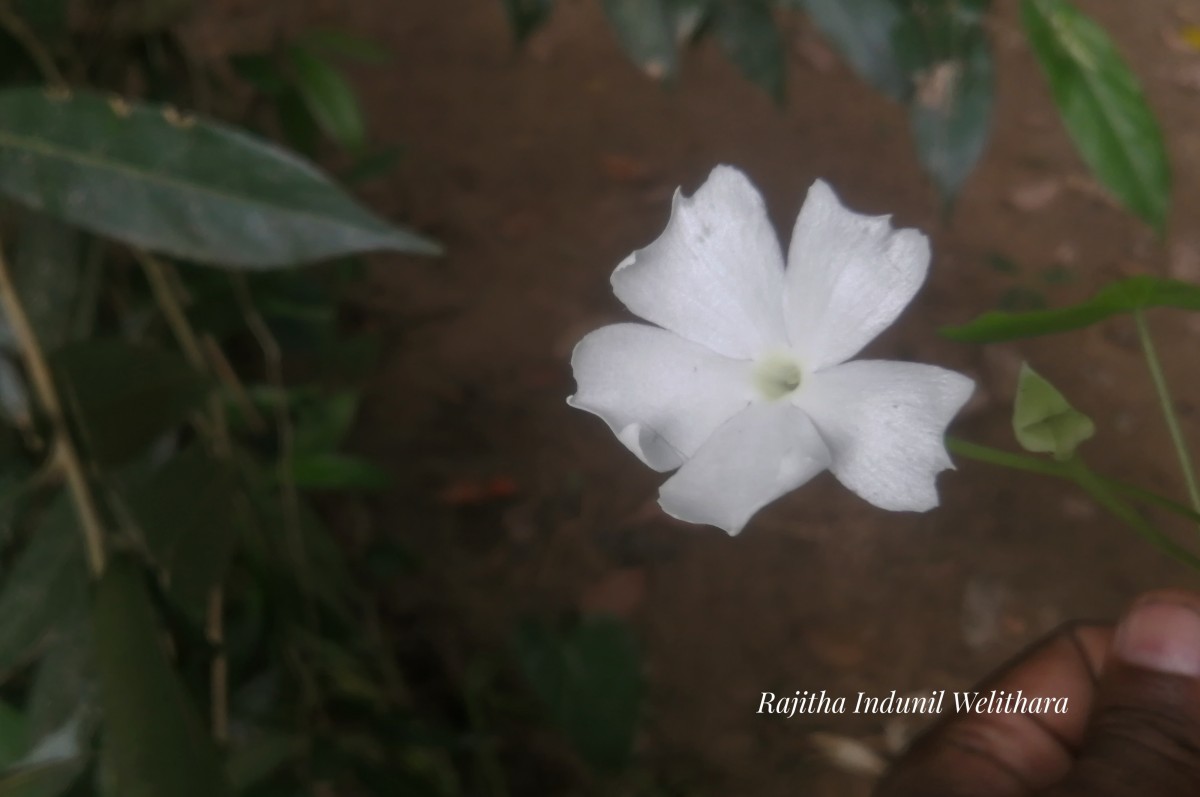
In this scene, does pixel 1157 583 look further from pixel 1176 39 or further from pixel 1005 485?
pixel 1176 39

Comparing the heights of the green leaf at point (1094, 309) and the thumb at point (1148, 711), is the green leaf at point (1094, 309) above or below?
above

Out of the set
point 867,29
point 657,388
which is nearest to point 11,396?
point 657,388

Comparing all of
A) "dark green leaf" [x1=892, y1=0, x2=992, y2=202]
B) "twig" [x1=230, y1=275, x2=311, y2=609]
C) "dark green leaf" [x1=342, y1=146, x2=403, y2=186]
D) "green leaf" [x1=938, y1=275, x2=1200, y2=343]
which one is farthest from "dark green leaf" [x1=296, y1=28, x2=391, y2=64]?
"green leaf" [x1=938, y1=275, x2=1200, y2=343]

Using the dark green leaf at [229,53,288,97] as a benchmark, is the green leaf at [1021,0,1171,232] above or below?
below

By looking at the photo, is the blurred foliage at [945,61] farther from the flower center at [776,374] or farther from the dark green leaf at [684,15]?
the flower center at [776,374]

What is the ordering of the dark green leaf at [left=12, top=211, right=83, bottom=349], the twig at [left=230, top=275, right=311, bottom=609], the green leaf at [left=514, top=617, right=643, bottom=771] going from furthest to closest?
the green leaf at [left=514, top=617, right=643, bottom=771] → the twig at [left=230, top=275, right=311, bottom=609] → the dark green leaf at [left=12, top=211, right=83, bottom=349]

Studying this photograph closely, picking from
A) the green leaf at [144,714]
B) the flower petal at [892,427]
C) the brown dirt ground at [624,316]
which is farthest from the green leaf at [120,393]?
the brown dirt ground at [624,316]

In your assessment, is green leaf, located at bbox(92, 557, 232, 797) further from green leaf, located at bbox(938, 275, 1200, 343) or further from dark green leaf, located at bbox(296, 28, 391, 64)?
dark green leaf, located at bbox(296, 28, 391, 64)

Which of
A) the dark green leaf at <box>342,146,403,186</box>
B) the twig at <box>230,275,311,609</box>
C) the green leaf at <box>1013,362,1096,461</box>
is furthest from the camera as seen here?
the dark green leaf at <box>342,146,403,186</box>

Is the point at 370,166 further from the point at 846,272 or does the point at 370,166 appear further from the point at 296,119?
the point at 846,272
